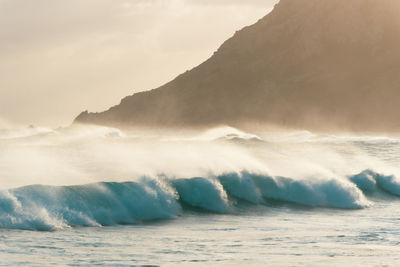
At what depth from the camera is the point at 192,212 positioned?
70.1 ft

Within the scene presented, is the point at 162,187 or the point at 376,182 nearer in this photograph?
the point at 162,187

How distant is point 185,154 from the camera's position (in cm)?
3041

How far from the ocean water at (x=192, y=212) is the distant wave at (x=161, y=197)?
0.03 meters

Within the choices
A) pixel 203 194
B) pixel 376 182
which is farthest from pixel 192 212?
pixel 376 182

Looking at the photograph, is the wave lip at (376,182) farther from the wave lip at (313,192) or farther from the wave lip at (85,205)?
the wave lip at (85,205)

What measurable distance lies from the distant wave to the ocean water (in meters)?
0.03

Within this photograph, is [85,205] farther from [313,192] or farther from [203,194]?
[313,192]

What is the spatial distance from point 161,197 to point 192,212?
0.97m

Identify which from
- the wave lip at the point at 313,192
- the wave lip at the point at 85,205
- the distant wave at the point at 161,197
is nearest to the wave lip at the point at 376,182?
the distant wave at the point at 161,197

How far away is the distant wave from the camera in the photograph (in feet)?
58.7

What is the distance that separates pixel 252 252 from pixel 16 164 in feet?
48.2

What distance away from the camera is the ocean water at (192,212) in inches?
581

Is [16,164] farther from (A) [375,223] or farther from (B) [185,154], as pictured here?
(A) [375,223]

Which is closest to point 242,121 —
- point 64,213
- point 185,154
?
point 185,154
